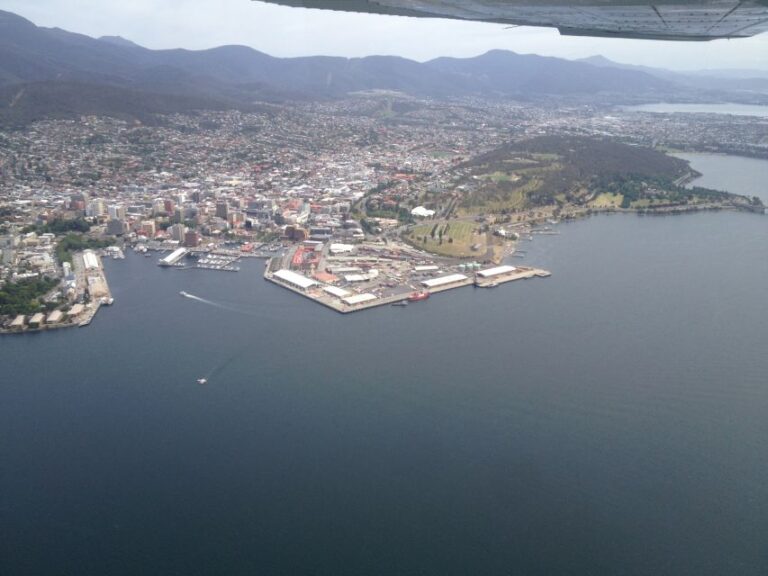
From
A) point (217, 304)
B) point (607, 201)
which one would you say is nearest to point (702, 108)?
point (607, 201)

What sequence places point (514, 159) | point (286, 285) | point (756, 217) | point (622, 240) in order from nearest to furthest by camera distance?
point (286, 285)
point (622, 240)
point (756, 217)
point (514, 159)

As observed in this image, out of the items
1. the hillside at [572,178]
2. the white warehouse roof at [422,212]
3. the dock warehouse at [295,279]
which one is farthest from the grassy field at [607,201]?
the dock warehouse at [295,279]

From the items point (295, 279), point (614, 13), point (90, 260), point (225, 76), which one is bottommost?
point (90, 260)

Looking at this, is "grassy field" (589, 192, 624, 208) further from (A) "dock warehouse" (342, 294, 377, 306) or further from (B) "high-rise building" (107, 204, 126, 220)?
(B) "high-rise building" (107, 204, 126, 220)

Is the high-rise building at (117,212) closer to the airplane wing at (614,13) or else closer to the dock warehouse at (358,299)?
the dock warehouse at (358,299)

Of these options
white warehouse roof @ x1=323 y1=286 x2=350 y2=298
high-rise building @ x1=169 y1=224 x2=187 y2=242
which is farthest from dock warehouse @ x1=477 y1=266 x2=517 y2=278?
high-rise building @ x1=169 y1=224 x2=187 y2=242

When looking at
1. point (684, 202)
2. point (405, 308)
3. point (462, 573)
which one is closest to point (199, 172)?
point (405, 308)

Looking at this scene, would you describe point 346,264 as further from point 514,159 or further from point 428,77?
point 428,77

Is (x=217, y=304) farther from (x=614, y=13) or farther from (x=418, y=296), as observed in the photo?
(x=614, y=13)
